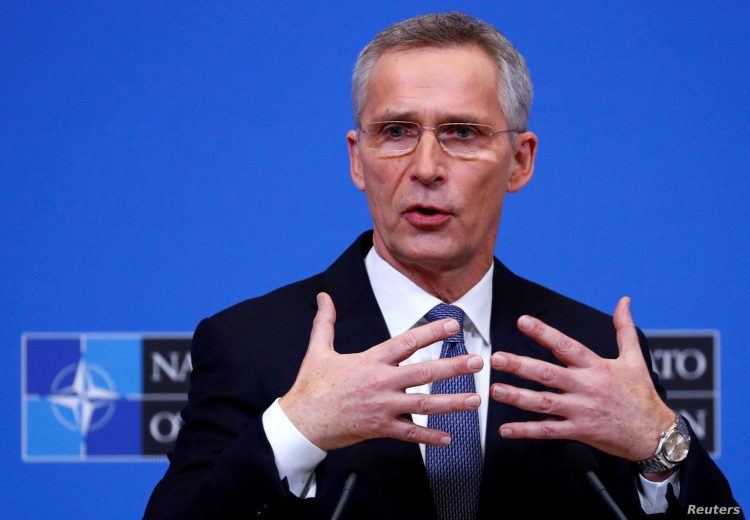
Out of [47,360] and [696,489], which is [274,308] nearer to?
[696,489]

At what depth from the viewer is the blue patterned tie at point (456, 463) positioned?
5.14 ft

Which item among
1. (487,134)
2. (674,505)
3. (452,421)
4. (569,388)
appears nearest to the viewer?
(569,388)

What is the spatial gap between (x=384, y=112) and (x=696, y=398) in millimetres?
1178

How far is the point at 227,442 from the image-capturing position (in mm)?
1550

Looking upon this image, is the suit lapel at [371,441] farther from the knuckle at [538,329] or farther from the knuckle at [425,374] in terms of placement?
the knuckle at [538,329]

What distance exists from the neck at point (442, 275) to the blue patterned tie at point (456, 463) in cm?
16

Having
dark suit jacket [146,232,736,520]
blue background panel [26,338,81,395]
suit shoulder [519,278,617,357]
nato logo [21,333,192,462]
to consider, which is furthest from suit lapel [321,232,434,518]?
blue background panel [26,338,81,395]

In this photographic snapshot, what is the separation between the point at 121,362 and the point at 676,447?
138 cm

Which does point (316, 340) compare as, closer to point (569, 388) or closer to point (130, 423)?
point (569, 388)

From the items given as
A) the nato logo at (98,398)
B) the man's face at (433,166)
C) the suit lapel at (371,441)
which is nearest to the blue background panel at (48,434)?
the nato logo at (98,398)

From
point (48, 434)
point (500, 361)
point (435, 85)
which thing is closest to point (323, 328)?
point (500, 361)

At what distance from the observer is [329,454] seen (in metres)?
1.58

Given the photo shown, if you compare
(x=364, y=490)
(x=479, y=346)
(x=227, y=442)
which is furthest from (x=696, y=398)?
(x=227, y=442)

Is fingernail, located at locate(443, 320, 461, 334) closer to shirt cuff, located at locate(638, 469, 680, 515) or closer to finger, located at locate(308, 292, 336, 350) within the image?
finger, located at locate(308, 292, 336, 350)
